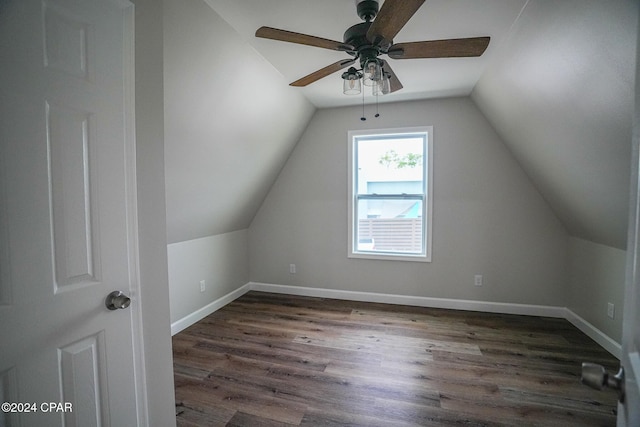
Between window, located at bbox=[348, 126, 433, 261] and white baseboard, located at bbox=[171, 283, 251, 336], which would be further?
window, located at bbox=[348, 126, 433, 261]

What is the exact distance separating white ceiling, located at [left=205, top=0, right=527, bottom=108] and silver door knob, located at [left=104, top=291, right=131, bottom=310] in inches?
65.0

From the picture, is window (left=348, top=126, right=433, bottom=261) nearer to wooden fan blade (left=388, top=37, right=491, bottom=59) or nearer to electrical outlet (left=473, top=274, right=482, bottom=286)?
electrical outlet (left=473, top=274, right=482, bottom=286)

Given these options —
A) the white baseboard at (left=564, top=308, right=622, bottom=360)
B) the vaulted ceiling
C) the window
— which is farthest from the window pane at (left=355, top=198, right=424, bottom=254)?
the white baseboard at (left=564, top=308, right=622, bottom=360)

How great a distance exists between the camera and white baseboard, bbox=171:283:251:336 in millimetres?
2750

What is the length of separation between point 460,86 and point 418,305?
254 cm

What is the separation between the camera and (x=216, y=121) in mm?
2189

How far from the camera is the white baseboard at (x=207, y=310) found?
2.75 meters

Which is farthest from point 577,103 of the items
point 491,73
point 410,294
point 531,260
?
point 410,294

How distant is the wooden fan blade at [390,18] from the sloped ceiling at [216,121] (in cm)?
104

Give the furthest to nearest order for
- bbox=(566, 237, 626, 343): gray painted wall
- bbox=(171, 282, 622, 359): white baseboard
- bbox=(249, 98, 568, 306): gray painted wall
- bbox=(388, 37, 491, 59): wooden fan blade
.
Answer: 1. bbox=(249, 98, 568, 306): gray painted wall
2. bbox=(171, 282, 622, 359): white baseboard
3. bbox=(566, 237, 626, 343): gray painted wall
4. bbox=(388, 37, 491, 59): wooden fan blade

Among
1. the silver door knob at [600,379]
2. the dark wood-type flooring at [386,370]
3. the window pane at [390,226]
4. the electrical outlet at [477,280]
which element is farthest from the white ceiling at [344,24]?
the dark wood-type flooring at [386,370]

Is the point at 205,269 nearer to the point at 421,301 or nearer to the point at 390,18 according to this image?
the point at 421,301

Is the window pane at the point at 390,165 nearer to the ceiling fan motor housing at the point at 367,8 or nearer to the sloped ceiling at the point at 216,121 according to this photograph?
the sloped ceiling at the point at 216,121

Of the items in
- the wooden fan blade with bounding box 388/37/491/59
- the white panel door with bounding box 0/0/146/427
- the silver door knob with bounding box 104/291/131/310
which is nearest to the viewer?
the white panel door with bounding box 0/0/146/427
